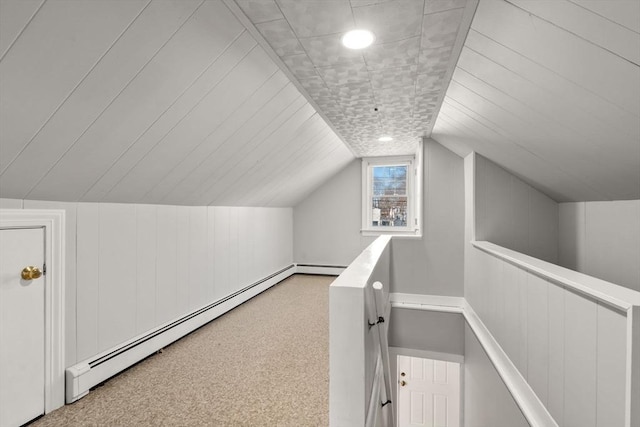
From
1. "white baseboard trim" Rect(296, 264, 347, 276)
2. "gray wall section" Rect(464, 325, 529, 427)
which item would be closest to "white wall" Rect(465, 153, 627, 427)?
"gray wall section" Rect(464, 325, 529, 427)

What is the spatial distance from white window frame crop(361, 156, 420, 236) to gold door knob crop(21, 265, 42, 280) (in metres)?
4.66

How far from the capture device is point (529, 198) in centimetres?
329

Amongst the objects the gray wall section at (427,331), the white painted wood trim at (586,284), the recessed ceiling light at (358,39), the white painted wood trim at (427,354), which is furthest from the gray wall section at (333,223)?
the recessed ceiling light at (358,39)

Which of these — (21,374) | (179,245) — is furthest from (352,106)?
(21,374)

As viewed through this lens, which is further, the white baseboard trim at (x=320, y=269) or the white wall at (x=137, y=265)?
the white baseboard trim at (x=320, y=269)

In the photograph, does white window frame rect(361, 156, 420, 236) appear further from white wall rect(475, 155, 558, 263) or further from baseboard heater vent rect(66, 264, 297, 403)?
baseboard heater vent rect(66, 264, 297, 403)

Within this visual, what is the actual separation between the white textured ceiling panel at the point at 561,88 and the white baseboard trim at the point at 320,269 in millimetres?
3858

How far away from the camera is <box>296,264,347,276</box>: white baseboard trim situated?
584 cm

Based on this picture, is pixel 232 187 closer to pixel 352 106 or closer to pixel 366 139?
Answer: pixel 352 106

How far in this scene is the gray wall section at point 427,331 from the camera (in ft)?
12.2

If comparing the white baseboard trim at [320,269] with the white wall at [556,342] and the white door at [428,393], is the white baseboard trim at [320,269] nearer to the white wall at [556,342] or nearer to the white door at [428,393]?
the white door at [428,393]

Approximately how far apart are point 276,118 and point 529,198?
284cm

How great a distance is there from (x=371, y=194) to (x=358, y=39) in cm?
416

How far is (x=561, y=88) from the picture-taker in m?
1.42
